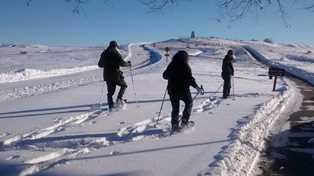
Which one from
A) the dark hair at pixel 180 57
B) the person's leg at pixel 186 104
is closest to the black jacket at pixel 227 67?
the person's leg at pixel 186 104

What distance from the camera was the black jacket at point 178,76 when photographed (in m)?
10.8

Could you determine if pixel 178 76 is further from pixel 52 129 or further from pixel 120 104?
pixel 120 104

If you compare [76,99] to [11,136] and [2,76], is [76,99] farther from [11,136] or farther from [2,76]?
[2,76]

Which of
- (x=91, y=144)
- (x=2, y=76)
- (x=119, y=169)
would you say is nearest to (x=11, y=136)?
(x=91, y=144)

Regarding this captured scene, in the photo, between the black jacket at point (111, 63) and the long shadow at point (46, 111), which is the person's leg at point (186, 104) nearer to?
the black jacket at point (111, 63)

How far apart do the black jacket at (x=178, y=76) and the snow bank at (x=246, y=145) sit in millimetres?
1465

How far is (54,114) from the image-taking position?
13180 mm

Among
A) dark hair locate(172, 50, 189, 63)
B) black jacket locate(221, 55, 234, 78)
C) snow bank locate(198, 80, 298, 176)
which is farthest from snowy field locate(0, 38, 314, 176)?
black jacket locate(221, 55, 234, 78)

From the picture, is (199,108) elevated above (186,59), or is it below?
below

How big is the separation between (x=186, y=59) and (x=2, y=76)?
21004 mm

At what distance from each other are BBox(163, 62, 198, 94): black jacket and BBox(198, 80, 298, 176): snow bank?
1465 mm

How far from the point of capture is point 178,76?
35.5 ft

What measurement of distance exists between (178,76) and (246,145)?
2076mm

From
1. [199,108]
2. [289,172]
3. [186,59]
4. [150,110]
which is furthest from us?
[199,108]
